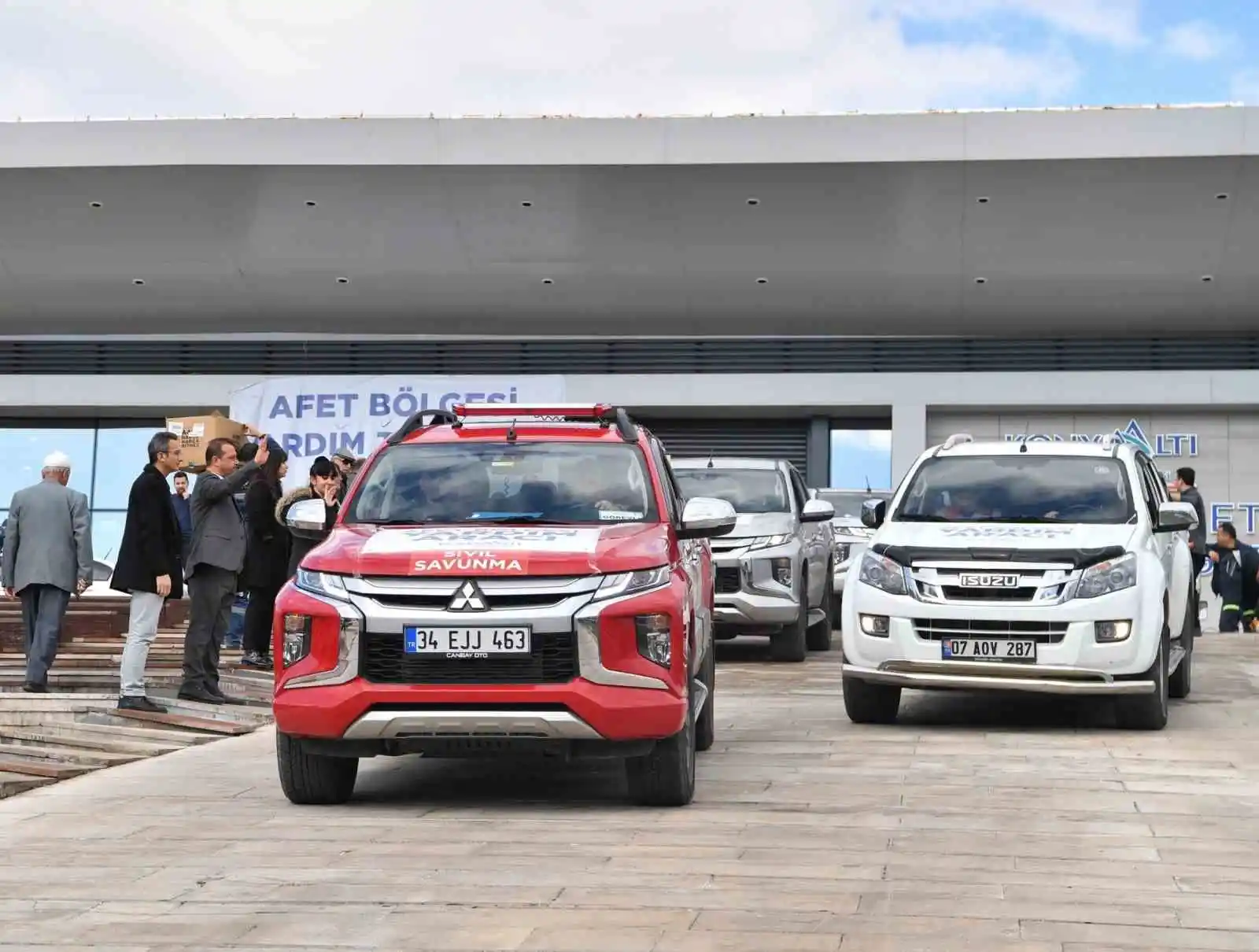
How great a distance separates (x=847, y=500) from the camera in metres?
21.7

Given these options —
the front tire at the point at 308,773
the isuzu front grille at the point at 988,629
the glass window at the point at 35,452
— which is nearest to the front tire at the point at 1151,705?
the isuzu front grille at the point at 988,629

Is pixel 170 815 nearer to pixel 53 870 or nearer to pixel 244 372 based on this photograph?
pixel 53 870

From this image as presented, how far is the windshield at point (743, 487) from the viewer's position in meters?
16.5

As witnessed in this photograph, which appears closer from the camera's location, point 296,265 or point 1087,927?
point 1087,927

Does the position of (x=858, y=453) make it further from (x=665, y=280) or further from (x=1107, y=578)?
(x=1107, y=578)

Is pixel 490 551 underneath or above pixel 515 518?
underneath

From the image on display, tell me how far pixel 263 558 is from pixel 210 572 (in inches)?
95.6

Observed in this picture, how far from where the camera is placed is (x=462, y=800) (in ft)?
26.0

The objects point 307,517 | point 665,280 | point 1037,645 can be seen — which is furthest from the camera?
point 665,280

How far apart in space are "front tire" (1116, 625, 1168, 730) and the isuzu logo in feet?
3.23

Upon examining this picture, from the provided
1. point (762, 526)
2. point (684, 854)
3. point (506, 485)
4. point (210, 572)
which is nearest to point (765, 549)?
point (762, 526)

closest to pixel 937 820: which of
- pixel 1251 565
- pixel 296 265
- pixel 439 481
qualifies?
pixel 439 481

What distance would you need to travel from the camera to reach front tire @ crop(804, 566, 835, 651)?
59.2ft

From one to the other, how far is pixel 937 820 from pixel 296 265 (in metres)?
24.5
